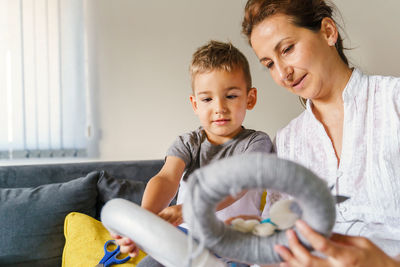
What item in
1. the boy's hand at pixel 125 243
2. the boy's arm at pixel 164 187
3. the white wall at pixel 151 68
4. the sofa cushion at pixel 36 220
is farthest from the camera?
the white wall at pixel 151 68

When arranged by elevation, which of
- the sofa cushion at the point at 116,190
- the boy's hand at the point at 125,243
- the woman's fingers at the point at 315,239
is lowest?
the sofa cushion at the point at 116,190

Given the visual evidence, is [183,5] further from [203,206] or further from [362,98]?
[203,206]

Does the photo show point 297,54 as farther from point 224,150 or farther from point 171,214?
point 171,214

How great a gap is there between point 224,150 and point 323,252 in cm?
66

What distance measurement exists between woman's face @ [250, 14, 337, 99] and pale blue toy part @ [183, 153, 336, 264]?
1.95ft

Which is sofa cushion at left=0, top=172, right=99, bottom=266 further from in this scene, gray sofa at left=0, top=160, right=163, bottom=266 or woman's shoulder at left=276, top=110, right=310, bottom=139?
woman's shoulder at left=276, top=110, right=310, bottom=139

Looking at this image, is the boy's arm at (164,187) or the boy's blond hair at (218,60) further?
the boy's blond hair at (218,60)

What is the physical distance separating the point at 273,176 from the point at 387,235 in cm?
63

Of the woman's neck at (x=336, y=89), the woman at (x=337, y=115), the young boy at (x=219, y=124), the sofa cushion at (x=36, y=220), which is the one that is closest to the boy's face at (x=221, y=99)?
the young boy at (x=219, y=124)

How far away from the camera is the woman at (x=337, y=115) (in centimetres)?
95

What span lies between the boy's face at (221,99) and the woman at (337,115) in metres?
0.12

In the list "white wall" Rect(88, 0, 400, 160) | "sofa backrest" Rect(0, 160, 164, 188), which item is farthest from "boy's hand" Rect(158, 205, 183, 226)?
"white wall" Rect(88, 0, 400, 160)

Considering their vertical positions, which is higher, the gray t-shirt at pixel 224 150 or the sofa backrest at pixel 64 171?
the gray t-shirt at pixel 224 150

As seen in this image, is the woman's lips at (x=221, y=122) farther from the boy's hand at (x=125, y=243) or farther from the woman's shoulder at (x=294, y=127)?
the boy's hand at (x=125, y=243)
